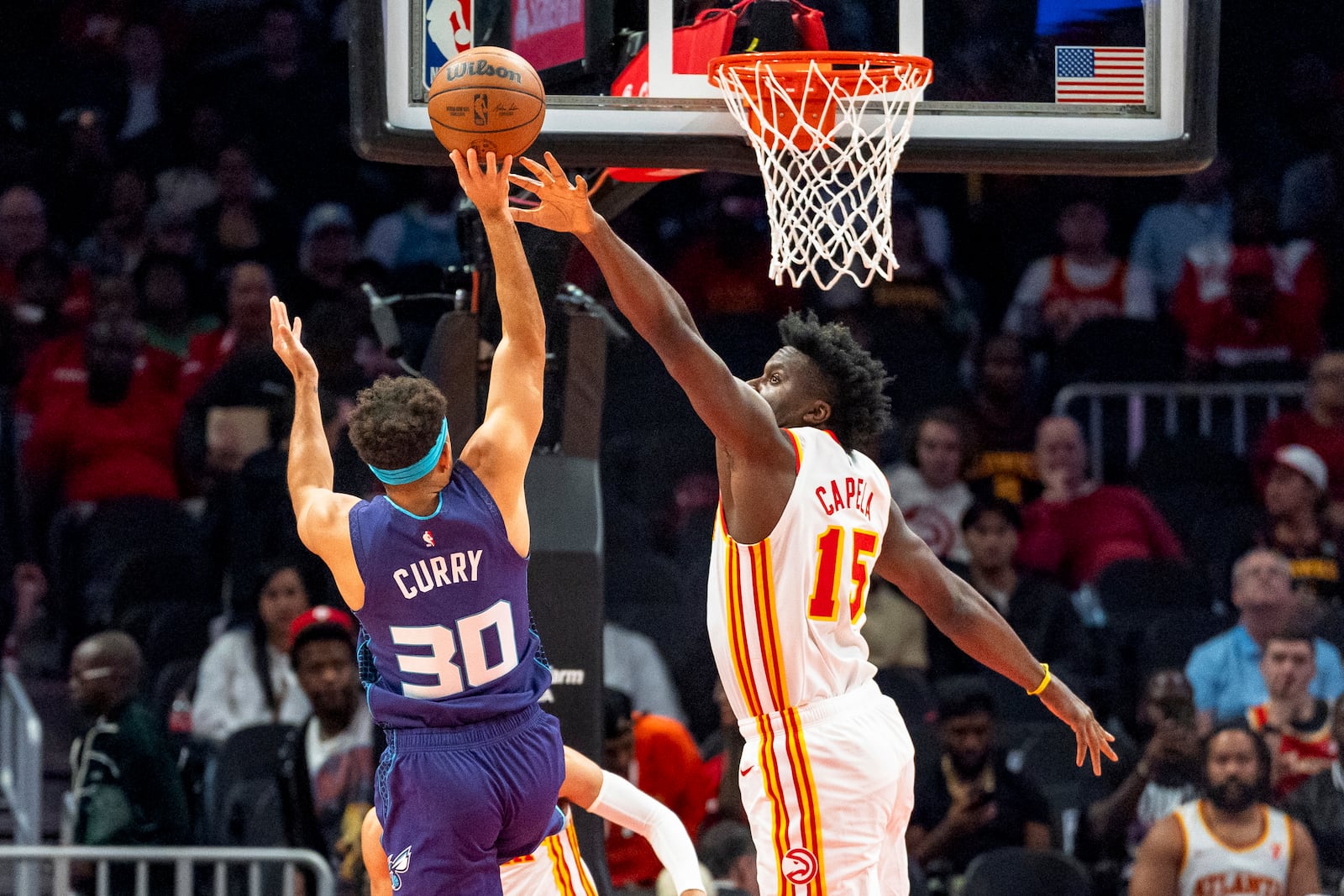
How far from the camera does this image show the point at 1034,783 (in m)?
7.93

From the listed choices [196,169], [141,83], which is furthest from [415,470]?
[141,83]

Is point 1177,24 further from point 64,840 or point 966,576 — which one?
point 64,840

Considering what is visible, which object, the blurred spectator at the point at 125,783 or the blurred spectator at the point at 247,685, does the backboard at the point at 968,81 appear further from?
the blurred spectator at the point at 247,685

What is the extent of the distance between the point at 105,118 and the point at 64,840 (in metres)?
5.48

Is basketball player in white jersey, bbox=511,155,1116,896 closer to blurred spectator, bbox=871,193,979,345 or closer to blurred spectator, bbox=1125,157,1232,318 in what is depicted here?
blurred spectator, bbox=871,193,979,345

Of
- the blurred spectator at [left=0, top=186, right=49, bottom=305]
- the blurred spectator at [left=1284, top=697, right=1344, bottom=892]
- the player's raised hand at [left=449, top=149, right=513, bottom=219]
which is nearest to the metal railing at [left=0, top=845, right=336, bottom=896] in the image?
the player's raised hand at [left=449, top=149, right=513, bottom=219]

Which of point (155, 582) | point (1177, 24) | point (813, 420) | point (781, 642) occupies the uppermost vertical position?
point (1177, 24)

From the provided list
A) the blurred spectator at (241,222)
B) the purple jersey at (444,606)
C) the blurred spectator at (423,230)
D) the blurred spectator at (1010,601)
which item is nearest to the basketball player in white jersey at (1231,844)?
the blurred spectator at (1010,601)

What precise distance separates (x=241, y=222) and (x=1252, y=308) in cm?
584

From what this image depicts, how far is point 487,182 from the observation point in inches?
181

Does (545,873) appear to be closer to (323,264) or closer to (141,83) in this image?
(323,264)

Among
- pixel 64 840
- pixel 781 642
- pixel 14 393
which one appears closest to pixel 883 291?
pixel 14 393

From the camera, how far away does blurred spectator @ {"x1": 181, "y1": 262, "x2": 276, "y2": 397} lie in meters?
10.1

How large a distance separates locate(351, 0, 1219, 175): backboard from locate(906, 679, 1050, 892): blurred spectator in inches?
120
